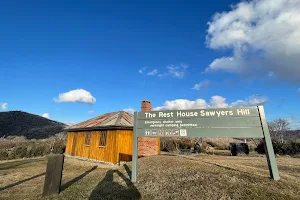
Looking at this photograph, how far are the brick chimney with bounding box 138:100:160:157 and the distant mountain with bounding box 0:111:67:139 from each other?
52.1m

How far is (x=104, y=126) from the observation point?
1614cm

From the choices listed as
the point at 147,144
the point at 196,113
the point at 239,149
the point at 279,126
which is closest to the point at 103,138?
the point at 147,144

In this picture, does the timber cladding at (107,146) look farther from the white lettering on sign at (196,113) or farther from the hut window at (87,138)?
the white lettering on sign at (196,113)

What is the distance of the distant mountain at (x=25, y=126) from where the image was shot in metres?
57.5

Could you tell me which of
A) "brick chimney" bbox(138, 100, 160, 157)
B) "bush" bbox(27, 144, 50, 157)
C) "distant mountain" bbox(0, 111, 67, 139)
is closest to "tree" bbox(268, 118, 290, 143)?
"brick chimney" bbox(138, 100, 160, 157)

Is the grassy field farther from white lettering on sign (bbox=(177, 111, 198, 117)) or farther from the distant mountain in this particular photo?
the distant mountain

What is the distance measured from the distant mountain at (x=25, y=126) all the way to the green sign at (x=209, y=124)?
5890 centimetres

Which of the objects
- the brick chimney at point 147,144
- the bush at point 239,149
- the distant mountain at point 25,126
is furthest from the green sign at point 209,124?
the distant mountain at point 25,126

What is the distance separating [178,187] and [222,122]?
117 inches

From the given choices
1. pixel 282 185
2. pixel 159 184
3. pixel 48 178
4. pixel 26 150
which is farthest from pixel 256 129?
pixel 26 150

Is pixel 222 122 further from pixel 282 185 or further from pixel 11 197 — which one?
pixel 11 197

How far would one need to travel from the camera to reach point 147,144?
52.4ft

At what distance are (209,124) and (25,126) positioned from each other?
74.3 meters

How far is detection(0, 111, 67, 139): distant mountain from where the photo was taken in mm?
57531
